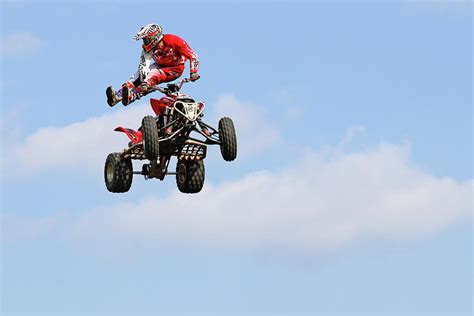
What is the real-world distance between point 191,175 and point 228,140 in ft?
7.80

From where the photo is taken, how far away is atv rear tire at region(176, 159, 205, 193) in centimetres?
4547

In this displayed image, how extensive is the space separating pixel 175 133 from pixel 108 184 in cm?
306

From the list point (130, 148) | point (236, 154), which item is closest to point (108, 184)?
point (130, 148)

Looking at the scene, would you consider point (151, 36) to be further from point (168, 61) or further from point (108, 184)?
point (108, 184)

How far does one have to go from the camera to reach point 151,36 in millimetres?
44312

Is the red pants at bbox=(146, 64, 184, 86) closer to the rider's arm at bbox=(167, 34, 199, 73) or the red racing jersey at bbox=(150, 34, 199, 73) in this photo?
the red racing jersey at bbox=(150, 34, 199, 73)

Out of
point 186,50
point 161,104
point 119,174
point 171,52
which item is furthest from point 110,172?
point 186,50

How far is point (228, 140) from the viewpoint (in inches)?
1714

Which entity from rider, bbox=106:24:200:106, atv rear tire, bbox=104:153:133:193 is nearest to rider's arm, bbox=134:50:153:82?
rider, bbox=106:24:200:106

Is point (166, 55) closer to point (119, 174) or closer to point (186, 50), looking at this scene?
point (186, 50)

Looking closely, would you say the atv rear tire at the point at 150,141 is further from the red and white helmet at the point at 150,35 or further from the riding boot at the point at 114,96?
the red and white helmet at the point at 150,35

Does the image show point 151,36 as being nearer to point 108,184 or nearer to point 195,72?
point 195,72

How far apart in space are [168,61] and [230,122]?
2472mm

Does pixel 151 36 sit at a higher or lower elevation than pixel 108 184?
higher
